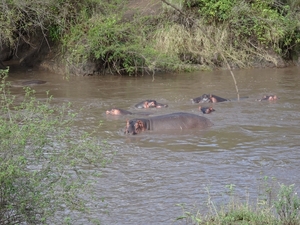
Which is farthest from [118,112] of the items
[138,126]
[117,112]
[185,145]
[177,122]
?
[185,145]

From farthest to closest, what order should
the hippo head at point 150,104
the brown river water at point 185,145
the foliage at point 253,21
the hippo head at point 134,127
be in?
the foliage at point 253,21 → the hippo head at point 150,104 → the hippo head at point 134,127 → the brown river water at point 185,145

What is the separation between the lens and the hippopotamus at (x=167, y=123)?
8.91m

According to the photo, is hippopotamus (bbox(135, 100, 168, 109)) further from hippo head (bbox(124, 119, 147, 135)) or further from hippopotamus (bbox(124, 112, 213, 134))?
hippo head (bbox(124, 119, 147, 135))

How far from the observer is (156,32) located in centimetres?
1641

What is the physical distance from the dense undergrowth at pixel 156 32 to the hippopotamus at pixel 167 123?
5.49 m

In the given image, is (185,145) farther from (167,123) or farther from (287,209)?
(287,209)

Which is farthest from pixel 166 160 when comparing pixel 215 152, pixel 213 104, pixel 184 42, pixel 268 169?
pixel 184 42

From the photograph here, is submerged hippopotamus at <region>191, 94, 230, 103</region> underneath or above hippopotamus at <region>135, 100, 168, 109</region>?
above

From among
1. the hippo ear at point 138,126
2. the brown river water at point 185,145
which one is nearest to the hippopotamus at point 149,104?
the brown river water at point 185,145

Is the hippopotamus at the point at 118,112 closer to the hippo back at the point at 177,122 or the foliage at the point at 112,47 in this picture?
the hippo back at the point at 177,122

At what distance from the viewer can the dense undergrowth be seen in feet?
48.4

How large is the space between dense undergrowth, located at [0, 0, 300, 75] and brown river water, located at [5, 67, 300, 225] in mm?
968

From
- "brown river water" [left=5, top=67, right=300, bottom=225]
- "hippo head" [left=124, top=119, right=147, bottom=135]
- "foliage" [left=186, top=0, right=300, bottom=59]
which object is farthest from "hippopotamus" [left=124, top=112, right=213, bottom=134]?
"foliage" [left=186, top=0, right=300, bottom=59]

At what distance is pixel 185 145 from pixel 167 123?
2.94 ft
